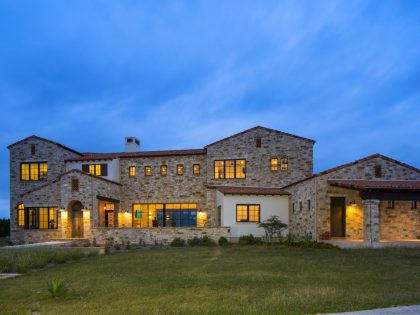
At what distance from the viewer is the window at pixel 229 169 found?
3112 centimetres

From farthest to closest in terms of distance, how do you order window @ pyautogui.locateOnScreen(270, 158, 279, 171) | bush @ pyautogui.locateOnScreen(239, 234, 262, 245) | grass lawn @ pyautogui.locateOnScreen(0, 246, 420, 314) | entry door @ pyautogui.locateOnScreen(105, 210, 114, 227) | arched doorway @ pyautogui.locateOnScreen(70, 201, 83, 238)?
entry door @ pyautogui.locateOnScreen(105, 210, 114, 227)
window @ pyautogui.locateOnScreen(270, 158, 279, 171)
arched doorway @ pyautogui.locateOnScreen(70, 201, 83, 238)
bush @ pyautogui.locateOnScreen(239, 234, 262, 245)
grass lawn @ pyautogui.locateOnScreen(0, 246, 420, 314)

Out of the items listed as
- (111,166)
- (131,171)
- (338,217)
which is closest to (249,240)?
(338,217)

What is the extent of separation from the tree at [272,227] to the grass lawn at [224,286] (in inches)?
311

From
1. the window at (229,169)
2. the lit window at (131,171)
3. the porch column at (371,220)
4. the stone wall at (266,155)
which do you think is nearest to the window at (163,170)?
the lit window at (131,171)

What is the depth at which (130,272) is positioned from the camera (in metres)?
14.2

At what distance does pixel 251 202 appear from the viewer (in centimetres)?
2825

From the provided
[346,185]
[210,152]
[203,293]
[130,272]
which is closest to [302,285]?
[203,293]

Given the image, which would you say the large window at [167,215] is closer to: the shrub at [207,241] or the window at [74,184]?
the shrub at [207,241]

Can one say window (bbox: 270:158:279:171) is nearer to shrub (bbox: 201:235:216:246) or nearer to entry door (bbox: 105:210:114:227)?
shrub (bbox: 201:235:216:246)

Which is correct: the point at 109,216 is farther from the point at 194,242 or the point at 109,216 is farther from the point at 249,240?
the point at 249,240

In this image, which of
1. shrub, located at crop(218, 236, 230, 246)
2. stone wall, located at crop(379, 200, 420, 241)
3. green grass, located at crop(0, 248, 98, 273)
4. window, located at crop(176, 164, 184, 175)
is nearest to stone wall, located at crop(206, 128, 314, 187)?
window, located at crop(176, 164, 184, 175)

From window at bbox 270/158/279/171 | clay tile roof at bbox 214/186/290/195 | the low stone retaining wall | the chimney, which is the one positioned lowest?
the low stone retaining wall

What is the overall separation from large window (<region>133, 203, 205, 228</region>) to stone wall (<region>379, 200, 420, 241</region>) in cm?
1297

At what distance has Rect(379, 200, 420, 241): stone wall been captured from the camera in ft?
80.2
